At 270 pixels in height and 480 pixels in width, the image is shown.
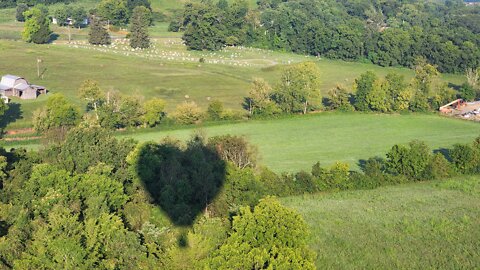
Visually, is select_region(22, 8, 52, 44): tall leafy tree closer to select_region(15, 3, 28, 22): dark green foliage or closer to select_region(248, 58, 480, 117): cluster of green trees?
select_region(15, 3, 28, 22): dark green foliage

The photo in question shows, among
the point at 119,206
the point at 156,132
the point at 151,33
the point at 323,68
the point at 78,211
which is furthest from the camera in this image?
the point at 151,33

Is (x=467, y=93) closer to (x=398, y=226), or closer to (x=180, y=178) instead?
(x=398, y=226)

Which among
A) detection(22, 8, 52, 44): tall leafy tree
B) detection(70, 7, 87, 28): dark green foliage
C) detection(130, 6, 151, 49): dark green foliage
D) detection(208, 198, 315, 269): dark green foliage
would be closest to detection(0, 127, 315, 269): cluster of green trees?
detection(208, 198, 315, 269): dark green foliage

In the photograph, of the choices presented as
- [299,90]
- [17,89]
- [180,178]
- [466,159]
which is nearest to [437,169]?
[466,159]

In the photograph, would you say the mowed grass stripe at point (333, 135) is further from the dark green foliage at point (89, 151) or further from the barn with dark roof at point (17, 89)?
the barn with dark roof at point (17, 89)

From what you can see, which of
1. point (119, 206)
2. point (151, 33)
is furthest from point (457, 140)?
point (151, 33)

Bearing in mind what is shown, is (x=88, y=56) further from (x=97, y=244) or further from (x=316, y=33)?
(x=97, y=244)
